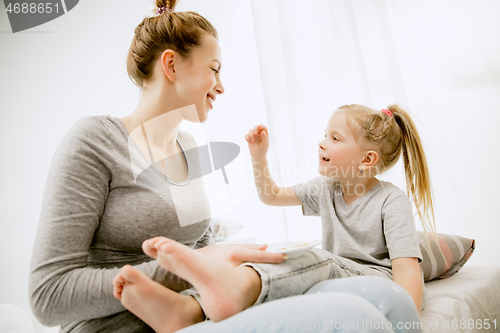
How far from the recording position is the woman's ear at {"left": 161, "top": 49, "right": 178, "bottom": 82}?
881 mm

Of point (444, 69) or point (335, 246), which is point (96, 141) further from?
point (444, 69)

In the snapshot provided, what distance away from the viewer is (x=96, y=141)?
70cm

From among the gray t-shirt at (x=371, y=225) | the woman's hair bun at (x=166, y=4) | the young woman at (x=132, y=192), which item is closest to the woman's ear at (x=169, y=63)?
the young woman at (x=132, y=192)

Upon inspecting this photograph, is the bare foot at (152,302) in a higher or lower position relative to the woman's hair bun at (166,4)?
lower

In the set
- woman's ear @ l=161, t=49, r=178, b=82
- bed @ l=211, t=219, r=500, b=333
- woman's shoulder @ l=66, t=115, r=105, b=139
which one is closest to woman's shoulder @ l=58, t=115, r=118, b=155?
woman's shoulder @ l=66, t=115, r=105, b=139

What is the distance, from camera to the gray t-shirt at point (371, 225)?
88cm

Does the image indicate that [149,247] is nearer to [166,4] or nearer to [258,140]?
[258,140]

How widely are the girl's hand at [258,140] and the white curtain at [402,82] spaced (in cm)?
64

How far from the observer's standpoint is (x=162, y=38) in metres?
0.90

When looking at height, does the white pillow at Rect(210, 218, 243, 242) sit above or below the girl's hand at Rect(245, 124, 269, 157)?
below

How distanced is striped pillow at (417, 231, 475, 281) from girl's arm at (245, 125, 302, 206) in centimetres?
44

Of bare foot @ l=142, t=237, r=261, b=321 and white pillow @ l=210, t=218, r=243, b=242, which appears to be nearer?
bare foot @ l=142, t=237, r=261, b=321

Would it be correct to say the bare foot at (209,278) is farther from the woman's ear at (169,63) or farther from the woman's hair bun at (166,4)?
the woman's hair bun at (166,4)

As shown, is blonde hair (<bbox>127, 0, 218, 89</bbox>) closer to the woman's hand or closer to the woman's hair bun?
the woman's hair bun
